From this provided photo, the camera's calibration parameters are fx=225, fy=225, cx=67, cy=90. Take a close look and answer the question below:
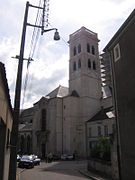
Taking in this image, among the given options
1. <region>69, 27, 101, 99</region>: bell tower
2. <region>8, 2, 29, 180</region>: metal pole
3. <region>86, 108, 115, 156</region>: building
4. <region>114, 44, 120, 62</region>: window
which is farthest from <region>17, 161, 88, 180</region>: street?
<region>69, 27, 101, 99</region>: bell tower

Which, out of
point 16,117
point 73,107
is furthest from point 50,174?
point 73,107

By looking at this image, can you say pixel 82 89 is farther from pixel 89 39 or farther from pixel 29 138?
pixel 29 138

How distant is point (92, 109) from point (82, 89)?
Result: 537cm

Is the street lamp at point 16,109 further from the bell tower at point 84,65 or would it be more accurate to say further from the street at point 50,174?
the bell tower at point 84,65

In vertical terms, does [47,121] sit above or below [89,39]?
below

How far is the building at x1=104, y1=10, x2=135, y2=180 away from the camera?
554 inches

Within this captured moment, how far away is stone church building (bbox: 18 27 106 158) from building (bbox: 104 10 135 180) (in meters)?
34.8

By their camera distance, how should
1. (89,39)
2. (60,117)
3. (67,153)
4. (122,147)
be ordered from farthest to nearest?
1. (89,39)
2. (60,117)
3. (67,153)
4. (122,147)

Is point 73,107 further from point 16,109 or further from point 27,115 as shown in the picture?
point 16,109

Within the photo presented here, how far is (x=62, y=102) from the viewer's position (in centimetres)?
5547

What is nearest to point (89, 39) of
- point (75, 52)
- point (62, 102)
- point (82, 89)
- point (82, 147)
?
point (75, 52)

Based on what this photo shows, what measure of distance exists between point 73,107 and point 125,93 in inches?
1518

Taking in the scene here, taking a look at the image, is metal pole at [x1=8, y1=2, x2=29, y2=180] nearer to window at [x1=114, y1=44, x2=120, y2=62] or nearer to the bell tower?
window at [x1=114, y1=44, x2=120, y2=62]

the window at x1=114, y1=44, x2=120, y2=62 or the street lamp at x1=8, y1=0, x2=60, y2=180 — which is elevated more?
the window at x1=114, y1=44, x2=120, y2=62
